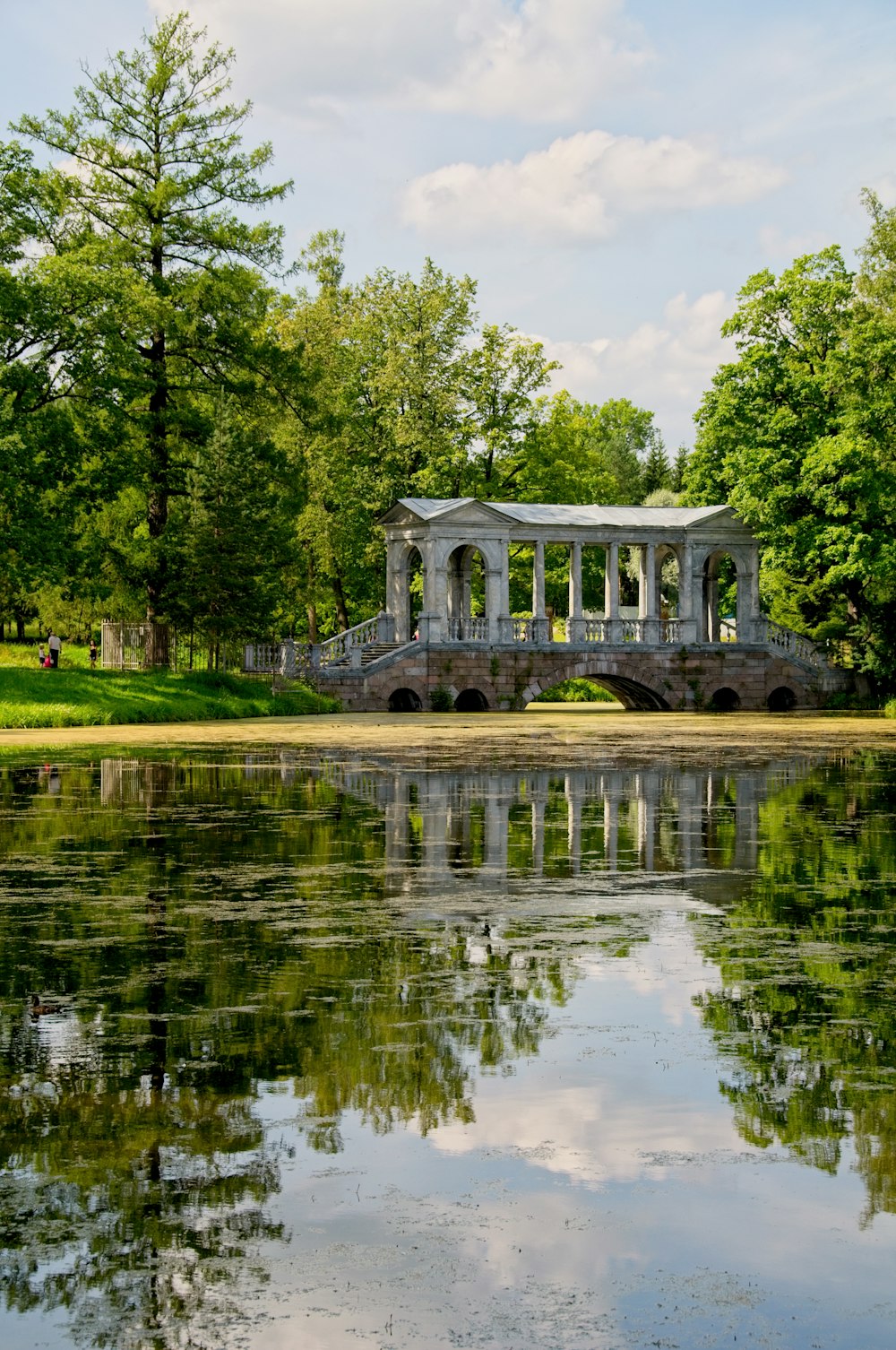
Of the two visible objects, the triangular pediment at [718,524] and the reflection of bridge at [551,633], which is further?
the triangular pediment at [718,524]

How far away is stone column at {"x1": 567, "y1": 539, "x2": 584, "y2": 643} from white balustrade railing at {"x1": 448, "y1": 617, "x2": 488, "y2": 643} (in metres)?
3.68

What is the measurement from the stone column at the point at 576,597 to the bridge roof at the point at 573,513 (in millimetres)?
1148

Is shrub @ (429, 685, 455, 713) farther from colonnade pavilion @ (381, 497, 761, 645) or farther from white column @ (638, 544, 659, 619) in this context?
white column @ (638, 544, 659, 619)

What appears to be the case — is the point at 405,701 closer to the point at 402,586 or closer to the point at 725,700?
the point at 402,586

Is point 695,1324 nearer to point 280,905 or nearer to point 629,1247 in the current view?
point 629,1247

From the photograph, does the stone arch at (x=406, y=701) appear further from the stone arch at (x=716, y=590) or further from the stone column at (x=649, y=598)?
the stone arch at (x=716, y=590)

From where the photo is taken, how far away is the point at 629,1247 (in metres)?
5.30

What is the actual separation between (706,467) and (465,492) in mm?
10502

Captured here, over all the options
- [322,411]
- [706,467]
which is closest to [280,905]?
[322,411]

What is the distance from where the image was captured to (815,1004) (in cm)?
Answer: 888

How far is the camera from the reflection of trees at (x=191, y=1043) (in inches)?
207

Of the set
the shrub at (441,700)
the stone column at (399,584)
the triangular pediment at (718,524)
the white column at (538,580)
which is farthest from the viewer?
the triangular pediment at (718,524)

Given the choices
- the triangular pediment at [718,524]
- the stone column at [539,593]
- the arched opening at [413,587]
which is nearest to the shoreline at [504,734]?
the stone column at [539,593]

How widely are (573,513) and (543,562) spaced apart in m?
2.11
